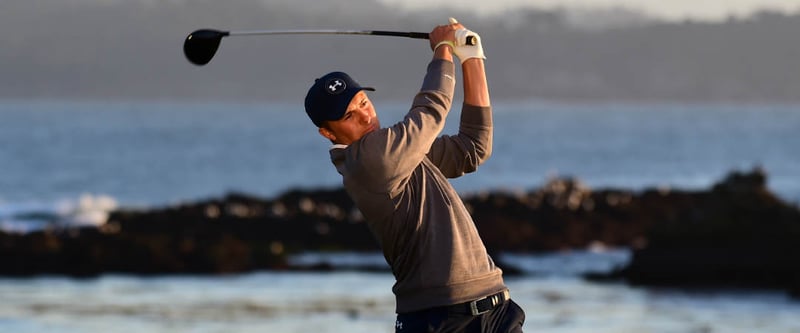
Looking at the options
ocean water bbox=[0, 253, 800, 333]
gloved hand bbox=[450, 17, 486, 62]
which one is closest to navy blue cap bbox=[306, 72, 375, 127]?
gloved hand bbox=[450, 17, 486, 62]

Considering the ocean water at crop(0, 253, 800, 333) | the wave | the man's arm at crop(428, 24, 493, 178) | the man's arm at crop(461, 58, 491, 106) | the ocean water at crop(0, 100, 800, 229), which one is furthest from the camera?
the ocean water at crop(0, 100, 800, 229)

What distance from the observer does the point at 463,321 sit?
907 centimetres

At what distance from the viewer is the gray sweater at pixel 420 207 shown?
346 inches

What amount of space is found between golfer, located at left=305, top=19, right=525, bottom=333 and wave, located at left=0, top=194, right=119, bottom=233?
27.1m

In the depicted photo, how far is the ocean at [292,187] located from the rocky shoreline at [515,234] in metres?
0.69

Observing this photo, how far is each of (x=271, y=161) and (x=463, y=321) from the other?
99615mm

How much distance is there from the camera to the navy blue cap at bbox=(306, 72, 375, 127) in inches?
351

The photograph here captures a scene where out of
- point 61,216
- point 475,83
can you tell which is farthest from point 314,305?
point 61,216

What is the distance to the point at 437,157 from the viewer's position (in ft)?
31.0

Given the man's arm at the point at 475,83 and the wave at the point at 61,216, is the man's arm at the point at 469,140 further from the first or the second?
the wave at the point at 61,216

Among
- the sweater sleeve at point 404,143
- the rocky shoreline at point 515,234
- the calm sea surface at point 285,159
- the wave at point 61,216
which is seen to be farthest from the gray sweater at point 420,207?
the calm sea surface at point 285,159

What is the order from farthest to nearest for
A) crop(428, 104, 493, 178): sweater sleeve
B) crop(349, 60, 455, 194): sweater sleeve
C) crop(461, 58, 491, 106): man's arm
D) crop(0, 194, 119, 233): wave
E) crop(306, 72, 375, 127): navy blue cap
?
crop(0, 194, 119, 233): wave, crop(428, 104, 493, 178): sweater sleeve, crop(461, 58, 491, 106): man's arm, crop(306, 72, 375, 127): navy blue cap, crop(349, 60, 455, 194): sweater sleeve

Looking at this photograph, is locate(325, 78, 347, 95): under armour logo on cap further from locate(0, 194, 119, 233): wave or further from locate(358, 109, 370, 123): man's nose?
locate(0, 194, 119, 233): wave

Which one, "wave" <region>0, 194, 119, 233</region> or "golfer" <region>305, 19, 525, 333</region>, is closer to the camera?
"golfer" <region>305, 19, 525, 333</region>
